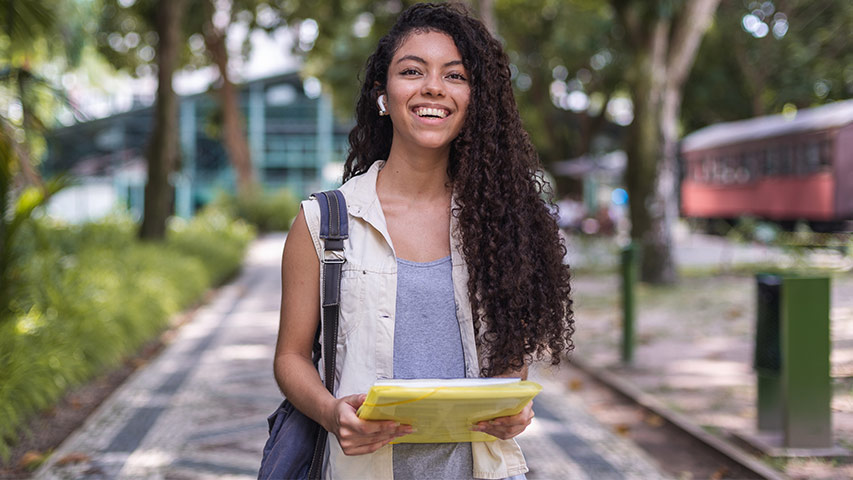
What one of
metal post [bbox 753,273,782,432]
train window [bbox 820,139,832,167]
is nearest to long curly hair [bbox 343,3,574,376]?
metal post [bbox 753,273,782,432]

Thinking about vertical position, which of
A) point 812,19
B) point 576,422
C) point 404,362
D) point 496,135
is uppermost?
point 812,19

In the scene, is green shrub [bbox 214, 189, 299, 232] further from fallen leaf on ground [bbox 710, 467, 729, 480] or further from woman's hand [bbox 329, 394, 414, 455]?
woman's hand [bbox 329, 394, 414, 455]

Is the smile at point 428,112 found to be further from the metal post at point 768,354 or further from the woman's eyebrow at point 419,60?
the metal post at point 768,354

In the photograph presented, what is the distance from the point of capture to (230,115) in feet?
91.2

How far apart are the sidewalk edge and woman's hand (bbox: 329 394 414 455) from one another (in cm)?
221

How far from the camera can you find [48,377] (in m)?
6.63

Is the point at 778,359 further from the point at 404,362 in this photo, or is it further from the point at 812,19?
the point at 812,19

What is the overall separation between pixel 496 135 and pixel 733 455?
381 centimetres

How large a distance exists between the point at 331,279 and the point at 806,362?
4119mm

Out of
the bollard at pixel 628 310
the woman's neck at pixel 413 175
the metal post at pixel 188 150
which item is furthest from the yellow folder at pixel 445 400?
the metal post at pixel 188 150

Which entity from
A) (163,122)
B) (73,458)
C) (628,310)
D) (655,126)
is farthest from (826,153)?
(73,458)

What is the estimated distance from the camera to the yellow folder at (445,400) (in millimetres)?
1689

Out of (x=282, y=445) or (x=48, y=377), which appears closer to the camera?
(x=282, y=445)

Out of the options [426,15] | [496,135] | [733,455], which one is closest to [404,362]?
[496,135]
